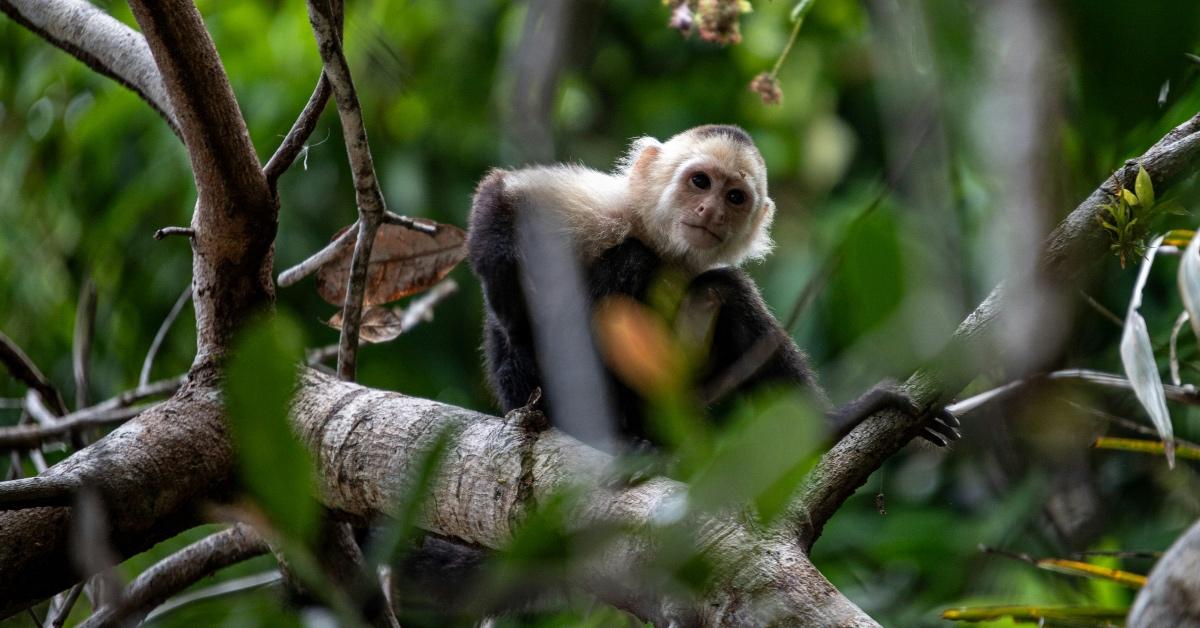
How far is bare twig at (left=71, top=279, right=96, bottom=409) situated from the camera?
2684 mm

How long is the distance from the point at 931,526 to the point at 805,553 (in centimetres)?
211

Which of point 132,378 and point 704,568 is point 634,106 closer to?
point 132,378

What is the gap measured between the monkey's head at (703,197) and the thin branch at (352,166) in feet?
3.11

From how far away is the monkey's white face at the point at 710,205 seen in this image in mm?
2646

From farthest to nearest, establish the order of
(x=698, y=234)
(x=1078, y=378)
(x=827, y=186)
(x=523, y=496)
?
1. (x=827, y=186)
2. (x=698, y=234)
3. (x=1078, y=378)
4. (x=523, y=496)

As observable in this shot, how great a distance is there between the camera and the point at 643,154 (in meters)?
2.94

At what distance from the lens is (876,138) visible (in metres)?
4.18

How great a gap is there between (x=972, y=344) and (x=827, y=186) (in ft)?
9.66

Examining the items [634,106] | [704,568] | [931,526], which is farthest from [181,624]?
[634,106]

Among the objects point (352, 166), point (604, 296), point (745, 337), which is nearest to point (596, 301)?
point (604, 296)

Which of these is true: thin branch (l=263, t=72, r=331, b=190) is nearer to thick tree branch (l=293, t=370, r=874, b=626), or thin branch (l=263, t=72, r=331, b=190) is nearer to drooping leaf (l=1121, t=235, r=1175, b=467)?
thick tree branch (l=293, t=370, r=874, b=626)

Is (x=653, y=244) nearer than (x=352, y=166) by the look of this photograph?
No

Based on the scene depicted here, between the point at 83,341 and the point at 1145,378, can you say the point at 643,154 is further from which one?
the point at 1145,378

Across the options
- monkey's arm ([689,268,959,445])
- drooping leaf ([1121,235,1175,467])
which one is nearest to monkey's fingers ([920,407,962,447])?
monkey's arm ([689,268,959,445])
